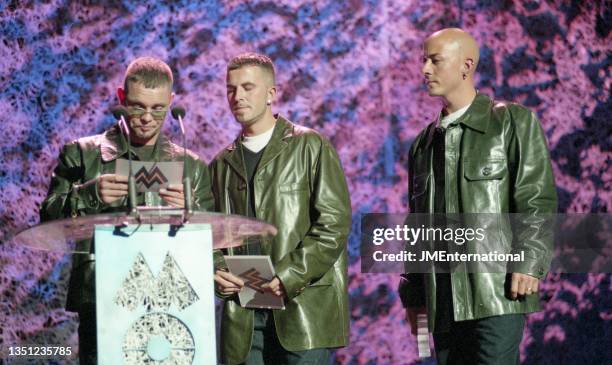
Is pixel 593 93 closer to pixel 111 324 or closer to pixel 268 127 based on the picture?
pixel 268 127

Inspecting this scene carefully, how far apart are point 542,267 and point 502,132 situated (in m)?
0.50

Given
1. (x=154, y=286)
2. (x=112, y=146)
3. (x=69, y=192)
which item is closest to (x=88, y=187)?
(x=69, y=192)

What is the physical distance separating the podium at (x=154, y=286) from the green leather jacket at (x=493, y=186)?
1.22m

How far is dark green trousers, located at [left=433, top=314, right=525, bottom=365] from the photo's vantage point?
10.7 ft

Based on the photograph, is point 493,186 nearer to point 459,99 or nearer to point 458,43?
point 459,99

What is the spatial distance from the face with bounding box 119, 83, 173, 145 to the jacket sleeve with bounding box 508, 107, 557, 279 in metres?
1.22

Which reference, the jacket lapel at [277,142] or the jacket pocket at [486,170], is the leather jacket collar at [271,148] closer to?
the jacket lapel at [277,142]

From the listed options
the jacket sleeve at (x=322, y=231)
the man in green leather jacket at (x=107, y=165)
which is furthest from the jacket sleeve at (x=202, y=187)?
the jacket sleeve at (x=322, y=231)

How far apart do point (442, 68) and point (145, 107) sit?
43.6 inches

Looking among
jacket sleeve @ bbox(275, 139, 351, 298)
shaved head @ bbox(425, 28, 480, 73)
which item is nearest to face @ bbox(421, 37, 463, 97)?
shaved head @ bbox(425, 28, 480, 73)

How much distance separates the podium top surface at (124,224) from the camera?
2.40 m

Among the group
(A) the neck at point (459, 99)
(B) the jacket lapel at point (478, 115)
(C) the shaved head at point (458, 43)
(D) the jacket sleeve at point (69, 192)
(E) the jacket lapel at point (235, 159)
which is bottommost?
(D) the jacket sleeve at point (69, 192)

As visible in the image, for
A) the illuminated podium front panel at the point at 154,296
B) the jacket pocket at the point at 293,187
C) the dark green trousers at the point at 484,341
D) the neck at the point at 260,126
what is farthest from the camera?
the neck at the point at 260,126

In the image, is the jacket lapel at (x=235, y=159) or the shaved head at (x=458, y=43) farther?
the shaved head at (x=458, y=43)
